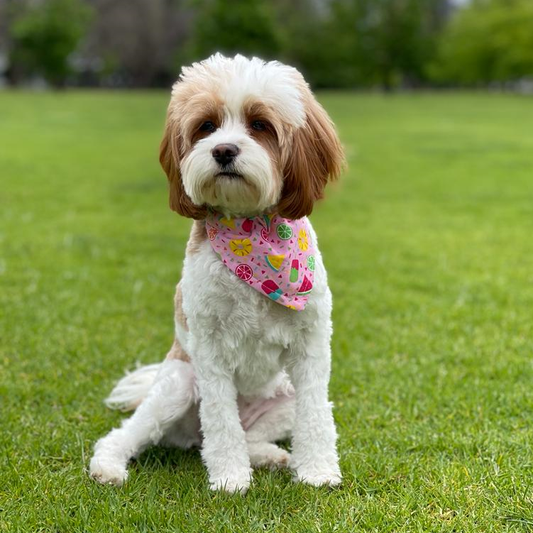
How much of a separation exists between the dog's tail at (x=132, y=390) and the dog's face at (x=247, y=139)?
1219 mm

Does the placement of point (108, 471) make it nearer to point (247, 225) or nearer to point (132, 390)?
point (132, 390)

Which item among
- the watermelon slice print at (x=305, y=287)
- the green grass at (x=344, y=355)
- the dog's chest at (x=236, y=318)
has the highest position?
the watermelon slice print at (x=305, y=287)

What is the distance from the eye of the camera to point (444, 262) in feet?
23.2

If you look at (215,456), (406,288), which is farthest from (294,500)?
(406,288)

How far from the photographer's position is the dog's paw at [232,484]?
3014 mm

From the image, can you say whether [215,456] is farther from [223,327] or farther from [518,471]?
[518,471]

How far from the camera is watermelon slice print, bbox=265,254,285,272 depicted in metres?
3.02

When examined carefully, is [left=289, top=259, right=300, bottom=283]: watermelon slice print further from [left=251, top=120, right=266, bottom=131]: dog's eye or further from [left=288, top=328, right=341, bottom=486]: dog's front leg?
[left=251, top=120, right=266, bottom=131]: dog's eye

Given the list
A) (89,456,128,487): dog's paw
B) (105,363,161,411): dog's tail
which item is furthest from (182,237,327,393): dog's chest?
(105,363,161,411): dog's tail

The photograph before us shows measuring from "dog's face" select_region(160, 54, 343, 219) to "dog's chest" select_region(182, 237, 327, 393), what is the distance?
28cm

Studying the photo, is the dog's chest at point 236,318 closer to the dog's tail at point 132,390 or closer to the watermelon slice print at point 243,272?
the watermelon slice print at point 243,272

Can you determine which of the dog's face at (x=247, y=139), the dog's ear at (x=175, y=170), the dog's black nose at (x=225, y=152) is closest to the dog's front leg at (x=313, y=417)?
the dog's face at (x=247, y=139)

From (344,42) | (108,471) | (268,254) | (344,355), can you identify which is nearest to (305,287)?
(268,254)

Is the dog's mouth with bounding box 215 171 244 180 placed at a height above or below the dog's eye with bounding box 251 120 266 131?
below
